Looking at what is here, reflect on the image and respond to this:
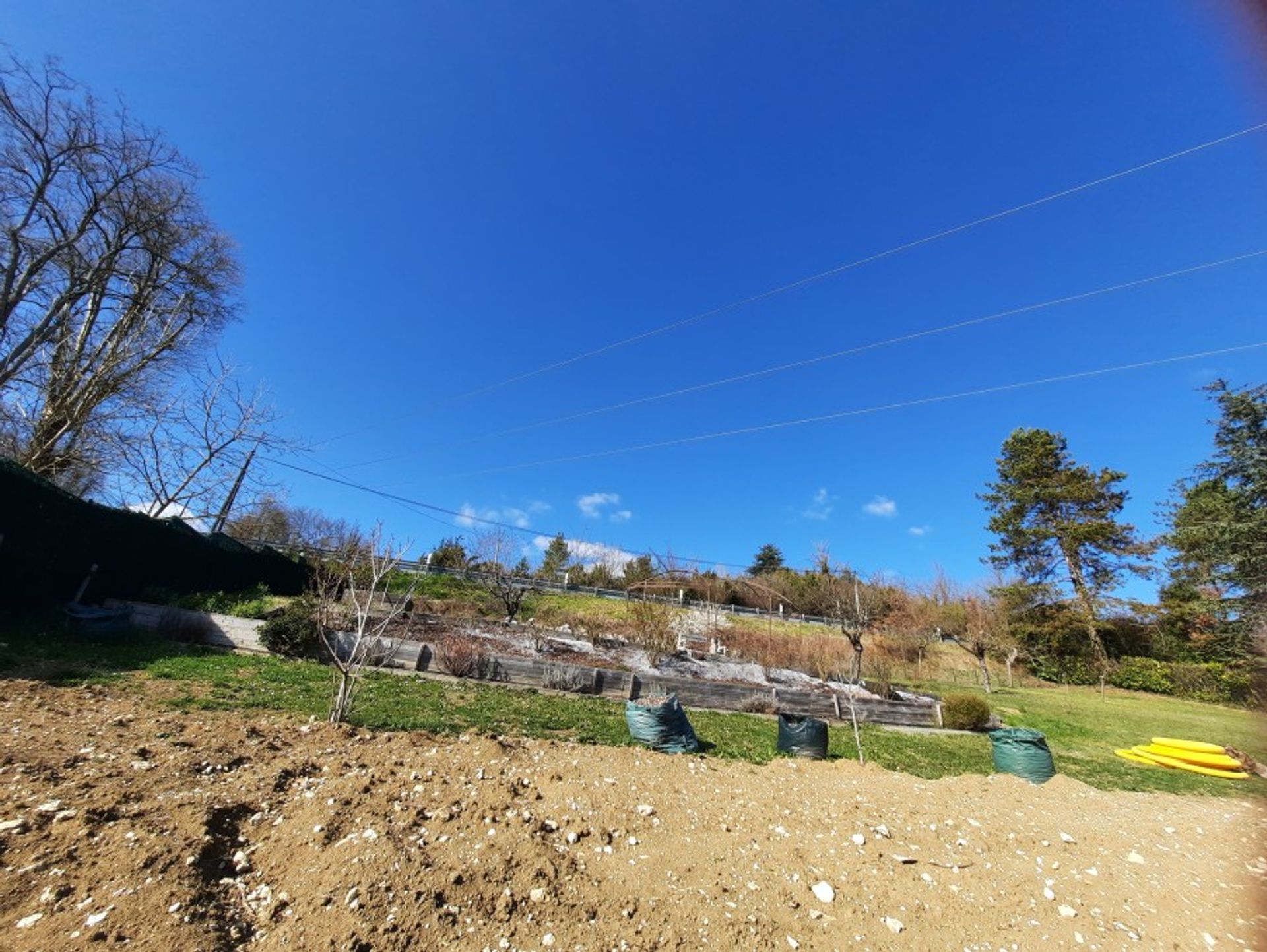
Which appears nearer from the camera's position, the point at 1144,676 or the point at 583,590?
the point at 1144,676

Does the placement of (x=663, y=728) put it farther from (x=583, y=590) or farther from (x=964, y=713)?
(x=583, y=590)

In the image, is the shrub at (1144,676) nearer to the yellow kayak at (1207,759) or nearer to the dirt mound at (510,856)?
the yellow kayak at (1207,759)

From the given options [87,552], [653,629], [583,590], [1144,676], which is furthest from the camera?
[583,590]

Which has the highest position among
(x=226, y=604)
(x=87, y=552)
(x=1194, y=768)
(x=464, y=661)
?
(x=87, y=552)

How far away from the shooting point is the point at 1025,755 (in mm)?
7656

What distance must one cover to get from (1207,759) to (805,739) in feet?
30.4

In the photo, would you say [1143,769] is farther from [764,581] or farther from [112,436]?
[112,436]

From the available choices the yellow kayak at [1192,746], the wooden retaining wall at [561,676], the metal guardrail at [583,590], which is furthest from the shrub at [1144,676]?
the wooden retaining wall at [561,676]

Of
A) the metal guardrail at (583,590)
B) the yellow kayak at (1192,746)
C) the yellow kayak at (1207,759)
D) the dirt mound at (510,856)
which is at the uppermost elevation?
the metal guardrail at (583,590)

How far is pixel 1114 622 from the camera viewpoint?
24875mm

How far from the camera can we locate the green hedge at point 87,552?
990cm

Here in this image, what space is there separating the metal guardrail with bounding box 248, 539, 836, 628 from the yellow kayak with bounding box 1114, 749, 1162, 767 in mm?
10313

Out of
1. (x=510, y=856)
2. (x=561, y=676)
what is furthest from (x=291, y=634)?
(x=510, y=856)

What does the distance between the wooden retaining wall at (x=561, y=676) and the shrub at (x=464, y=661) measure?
136mm
